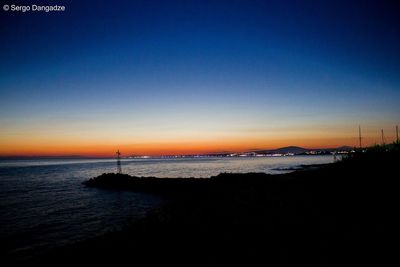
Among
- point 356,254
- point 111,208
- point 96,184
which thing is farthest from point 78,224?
point 96,184

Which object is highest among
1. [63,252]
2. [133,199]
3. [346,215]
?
[346,215]

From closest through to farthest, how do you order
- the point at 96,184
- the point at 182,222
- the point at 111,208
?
the point at 182,222, the point at 111,208, the point at 96,184

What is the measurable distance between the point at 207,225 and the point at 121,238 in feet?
11.4

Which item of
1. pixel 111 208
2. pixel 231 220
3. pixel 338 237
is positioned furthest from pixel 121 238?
pixel 111 208

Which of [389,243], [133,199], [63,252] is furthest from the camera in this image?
[133,199]

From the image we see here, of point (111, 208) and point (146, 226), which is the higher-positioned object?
point (146, 226)

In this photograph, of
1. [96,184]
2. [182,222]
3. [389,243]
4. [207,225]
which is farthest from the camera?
[96,184]

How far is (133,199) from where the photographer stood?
2992cm

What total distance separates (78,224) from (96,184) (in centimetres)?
2662

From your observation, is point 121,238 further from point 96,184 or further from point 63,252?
point 96,184

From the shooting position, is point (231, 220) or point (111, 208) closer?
point (231, 220)

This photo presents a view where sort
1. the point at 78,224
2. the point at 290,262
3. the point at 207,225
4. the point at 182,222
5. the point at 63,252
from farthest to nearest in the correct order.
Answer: the point at 78,224 → the point at 182,222 → the point at 207,225 → the point at 63,252 → the point at 290,262

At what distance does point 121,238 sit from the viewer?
999cm

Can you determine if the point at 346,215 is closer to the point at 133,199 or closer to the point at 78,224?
the point at 78,224
